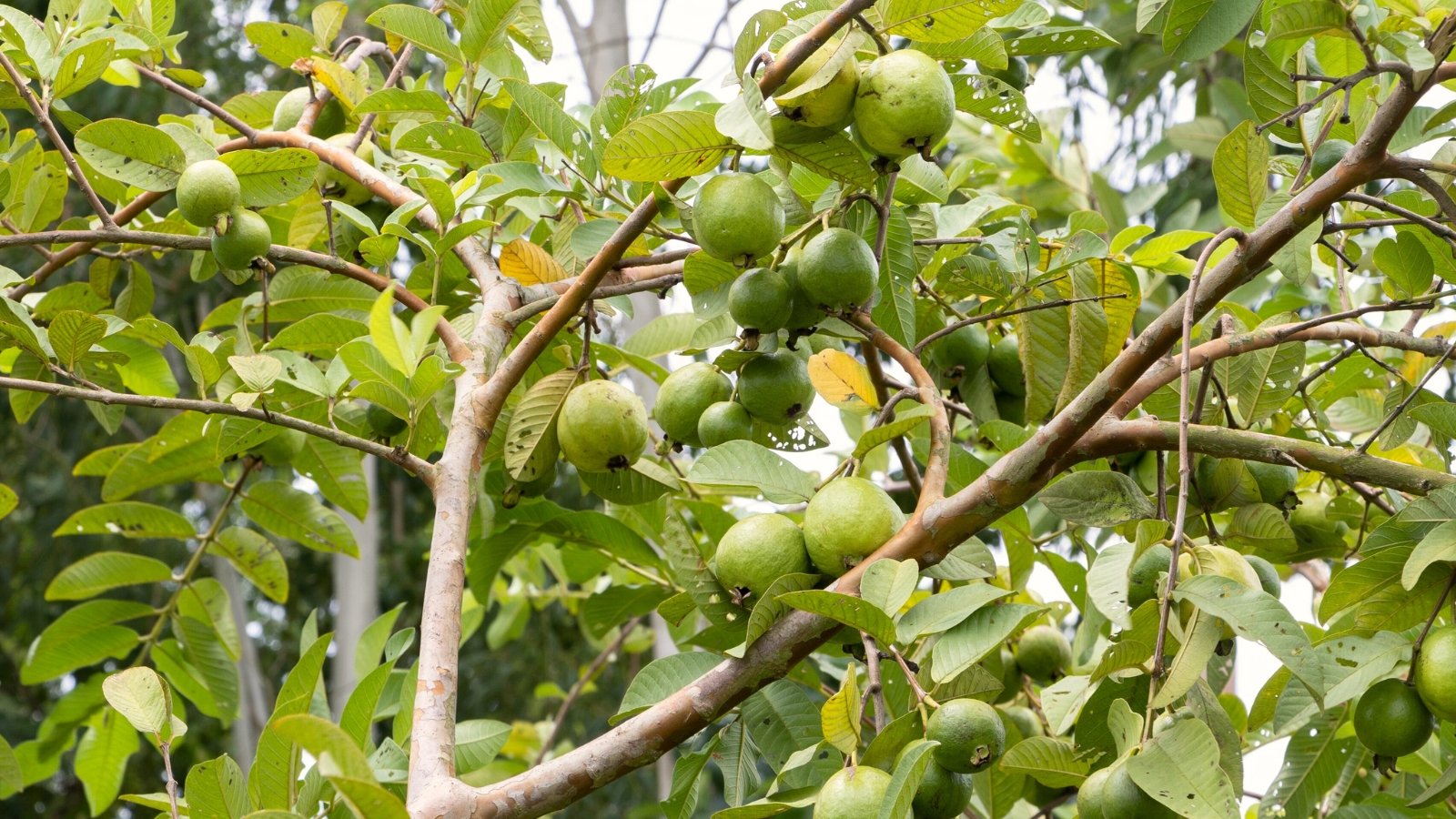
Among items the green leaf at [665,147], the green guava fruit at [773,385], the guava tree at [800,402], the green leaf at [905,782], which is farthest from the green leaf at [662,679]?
the green leaf at [665,147]

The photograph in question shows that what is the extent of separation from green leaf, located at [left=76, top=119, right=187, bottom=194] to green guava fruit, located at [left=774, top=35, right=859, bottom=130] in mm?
758

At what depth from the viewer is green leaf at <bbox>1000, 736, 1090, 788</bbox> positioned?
1.07 meters

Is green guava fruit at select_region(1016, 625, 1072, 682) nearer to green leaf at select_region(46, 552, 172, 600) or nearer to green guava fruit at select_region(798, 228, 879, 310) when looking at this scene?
green guava fruit at select_region(798, 228, 879, 310)

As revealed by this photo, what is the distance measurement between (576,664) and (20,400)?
18.3 feet

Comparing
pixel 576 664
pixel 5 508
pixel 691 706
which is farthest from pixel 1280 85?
pixel 576 664

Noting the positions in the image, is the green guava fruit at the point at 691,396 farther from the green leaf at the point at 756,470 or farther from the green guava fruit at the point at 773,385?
the green leaf at the point at 756,470

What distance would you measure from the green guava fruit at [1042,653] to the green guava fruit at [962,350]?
0.36m

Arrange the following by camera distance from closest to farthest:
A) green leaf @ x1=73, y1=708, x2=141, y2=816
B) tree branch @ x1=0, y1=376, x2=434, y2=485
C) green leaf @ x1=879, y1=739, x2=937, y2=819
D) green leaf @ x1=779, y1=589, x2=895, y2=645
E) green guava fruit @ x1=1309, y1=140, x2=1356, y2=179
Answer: green leaf @ x1=879, y1=739, x2=937, y2=819, green leaf @ x1=779, y1=589, x2=895, y2=645, tree branch @ x1=0, y1=376, x2=434, y2=485, green guava fruit @ x1=1309, y1=140, x2=1356, y2=179, green leaf @ x1=73, y1=708, x2=141, y2=816

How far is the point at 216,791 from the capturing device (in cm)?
102

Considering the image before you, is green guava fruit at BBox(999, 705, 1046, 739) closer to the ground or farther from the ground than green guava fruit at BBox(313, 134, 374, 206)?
closer to the ground

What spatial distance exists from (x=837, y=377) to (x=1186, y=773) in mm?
529

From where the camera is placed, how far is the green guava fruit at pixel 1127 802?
90 centimetres

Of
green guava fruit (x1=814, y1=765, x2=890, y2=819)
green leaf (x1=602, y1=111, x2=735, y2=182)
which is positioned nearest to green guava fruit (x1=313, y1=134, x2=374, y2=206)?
green leaf (x1=602, y1=111, x2=735, y2=182)

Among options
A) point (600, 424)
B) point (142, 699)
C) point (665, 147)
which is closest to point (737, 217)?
point (665, 147)
